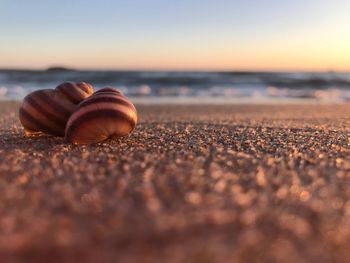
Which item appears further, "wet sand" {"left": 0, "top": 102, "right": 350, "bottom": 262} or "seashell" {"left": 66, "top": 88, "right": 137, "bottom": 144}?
"seashell" {"left": 66, "top": 88, "right": 137, "bottom": 144}

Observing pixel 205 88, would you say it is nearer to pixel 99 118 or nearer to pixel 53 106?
pixel 53 106

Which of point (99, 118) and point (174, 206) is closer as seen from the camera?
point (174, 206)

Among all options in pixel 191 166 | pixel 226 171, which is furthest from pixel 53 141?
pixel 226 171

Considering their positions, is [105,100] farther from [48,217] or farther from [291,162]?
[48,217]

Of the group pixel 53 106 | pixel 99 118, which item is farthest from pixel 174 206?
pixel 53 106

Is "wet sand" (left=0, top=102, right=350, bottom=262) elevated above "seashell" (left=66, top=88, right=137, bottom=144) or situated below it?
below

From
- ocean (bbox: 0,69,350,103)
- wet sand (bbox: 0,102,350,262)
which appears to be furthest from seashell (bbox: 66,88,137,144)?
ocean (bbox: 0,69,350,103)

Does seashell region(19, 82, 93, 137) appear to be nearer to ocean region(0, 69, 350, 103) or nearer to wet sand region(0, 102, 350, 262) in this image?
wet sand region(0, 102, 350, 262)
